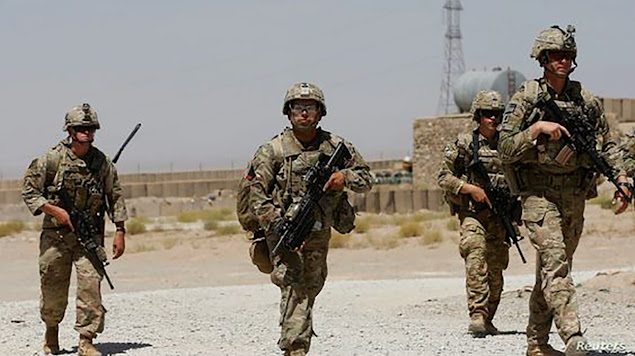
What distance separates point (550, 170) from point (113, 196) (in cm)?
359

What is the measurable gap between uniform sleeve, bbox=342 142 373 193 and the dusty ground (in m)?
1.58

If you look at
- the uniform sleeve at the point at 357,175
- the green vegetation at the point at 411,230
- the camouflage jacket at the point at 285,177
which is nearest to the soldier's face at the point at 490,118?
the uniform sleeve at the point at 357,175

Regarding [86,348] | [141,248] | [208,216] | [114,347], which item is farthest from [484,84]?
[86,348]

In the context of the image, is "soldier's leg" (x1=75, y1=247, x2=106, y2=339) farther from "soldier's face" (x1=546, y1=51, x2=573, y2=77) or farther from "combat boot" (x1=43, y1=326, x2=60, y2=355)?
"soldier's face" (x1=546, y1=51, x2=573, y2=77)

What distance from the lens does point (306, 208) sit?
7.73m

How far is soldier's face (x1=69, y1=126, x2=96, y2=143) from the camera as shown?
941cm

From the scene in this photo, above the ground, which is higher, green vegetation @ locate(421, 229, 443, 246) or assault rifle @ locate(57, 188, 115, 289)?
assault rifle @ locate(57, 188, 115, 289)

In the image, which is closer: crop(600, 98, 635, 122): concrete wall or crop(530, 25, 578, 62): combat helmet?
crop(530, 25, 578, 62): combat helmet

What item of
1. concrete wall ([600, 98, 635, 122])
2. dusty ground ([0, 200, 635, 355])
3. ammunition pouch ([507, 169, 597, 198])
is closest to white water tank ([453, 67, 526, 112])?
concrete wall ([600, 98, 635, 122])

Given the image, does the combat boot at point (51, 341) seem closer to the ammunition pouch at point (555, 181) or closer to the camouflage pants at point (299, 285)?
the camouflage pants at point (299, 285)

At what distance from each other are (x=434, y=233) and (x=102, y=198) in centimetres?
1806

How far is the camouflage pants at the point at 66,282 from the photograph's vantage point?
9.41 metres

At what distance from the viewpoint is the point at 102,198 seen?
31.6ft

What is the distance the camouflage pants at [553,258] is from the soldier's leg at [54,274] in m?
3.70
